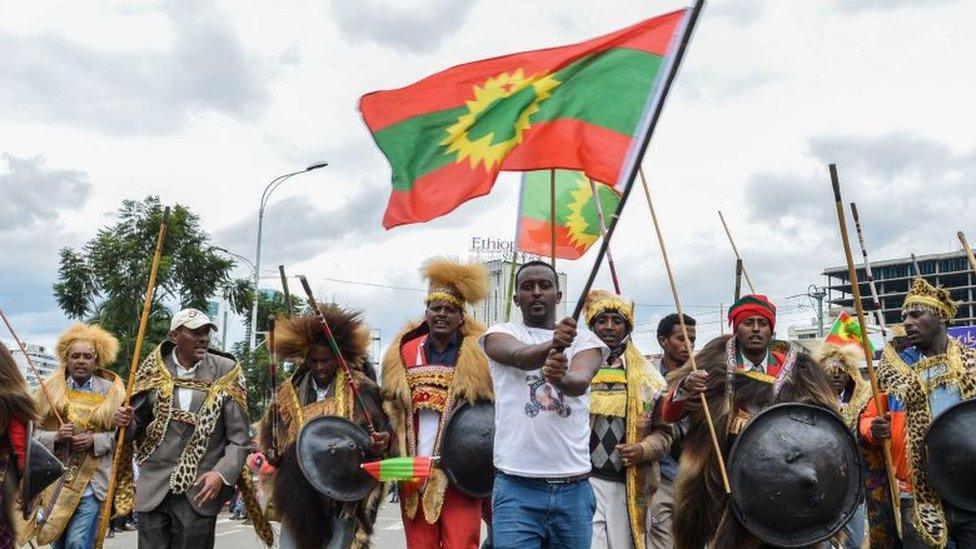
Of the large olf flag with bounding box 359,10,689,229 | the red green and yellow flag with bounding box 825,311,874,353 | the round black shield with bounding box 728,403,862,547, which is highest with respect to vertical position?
the large olf flag with bounding box 359,10,689,229

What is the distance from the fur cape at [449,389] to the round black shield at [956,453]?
9.34 feet

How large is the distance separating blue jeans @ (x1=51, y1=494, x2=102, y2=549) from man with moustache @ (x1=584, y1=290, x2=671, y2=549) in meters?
4.02

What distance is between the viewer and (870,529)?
8039 mm

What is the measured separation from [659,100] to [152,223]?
27.2 metres

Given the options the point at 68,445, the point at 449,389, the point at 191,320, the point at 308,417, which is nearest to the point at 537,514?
the point at 449,389

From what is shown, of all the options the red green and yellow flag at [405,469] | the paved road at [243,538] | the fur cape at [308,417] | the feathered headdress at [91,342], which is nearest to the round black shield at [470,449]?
the red green and yellow flag at [405,469]

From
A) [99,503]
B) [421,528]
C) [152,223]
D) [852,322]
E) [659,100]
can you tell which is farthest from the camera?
[152,223]

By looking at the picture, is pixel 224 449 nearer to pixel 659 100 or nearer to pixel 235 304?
pixel 659 100

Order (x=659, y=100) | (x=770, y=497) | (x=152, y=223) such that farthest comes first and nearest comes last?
(x=152, y=223), (x=770, y=497), (x=659, y=100)

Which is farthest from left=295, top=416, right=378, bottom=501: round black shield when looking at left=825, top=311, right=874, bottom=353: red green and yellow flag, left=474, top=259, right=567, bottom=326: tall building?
left=825, top=311, right=874, bottom=353: red green and yellow flag

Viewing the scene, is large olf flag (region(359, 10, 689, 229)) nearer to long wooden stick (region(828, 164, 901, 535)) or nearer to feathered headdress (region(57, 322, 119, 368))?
long wooden stick (region(828, 164, 901, 535))

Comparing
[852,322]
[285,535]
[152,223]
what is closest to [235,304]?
[152,223]

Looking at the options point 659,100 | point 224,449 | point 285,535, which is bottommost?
point 285,535

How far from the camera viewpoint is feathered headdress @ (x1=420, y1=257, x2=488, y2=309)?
8047 millimetres
